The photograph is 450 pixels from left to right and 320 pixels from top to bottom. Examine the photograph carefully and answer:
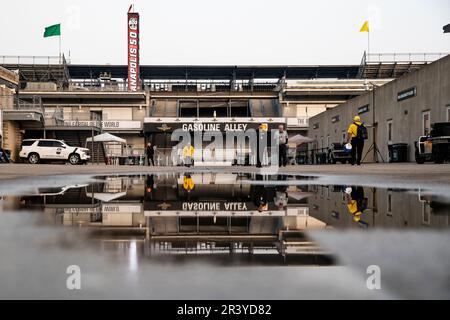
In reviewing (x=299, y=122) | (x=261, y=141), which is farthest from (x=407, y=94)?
(x=299, y=122)

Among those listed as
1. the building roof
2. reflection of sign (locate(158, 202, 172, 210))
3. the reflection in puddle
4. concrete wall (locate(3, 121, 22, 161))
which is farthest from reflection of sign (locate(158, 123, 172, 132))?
reflection of sign (locate(158, 202, 172, 210))

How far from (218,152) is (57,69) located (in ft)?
70.6

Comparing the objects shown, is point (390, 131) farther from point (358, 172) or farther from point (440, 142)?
point (358, 172)

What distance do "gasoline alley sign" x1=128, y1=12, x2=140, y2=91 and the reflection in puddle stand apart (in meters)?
40.4

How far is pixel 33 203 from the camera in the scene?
12.9ft

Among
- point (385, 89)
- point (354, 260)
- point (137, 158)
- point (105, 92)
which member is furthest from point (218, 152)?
point (354, 260)

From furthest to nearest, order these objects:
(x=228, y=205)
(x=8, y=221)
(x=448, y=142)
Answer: (x=448, y=142)
(x=228, y=205)
(x=8, y=221)

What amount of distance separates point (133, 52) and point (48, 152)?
62.8 ft

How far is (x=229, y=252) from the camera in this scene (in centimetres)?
176

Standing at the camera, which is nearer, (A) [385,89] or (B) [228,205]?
(B) [228,205]

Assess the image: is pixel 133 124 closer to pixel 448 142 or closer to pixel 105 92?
pixel 105 92

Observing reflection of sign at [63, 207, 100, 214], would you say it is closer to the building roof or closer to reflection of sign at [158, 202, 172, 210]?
reflection of sign at [158, 202, 172, 210]
